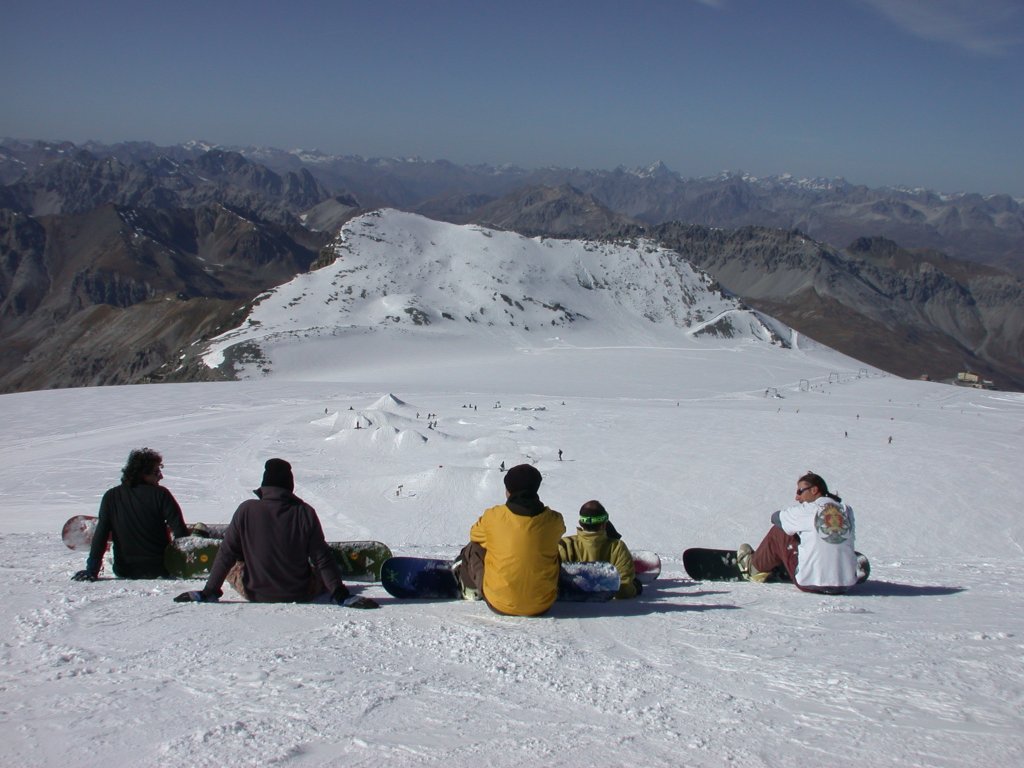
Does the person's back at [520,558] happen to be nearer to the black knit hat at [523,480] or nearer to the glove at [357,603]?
the black knit hat at [523,480]

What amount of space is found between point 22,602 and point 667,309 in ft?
283

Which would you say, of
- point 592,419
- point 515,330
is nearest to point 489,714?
point 592,419

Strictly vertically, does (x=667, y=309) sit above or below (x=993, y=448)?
above

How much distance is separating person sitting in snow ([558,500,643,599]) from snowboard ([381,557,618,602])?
1.16ft

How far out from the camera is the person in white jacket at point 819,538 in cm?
773

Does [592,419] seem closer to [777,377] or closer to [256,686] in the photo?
[256,686]

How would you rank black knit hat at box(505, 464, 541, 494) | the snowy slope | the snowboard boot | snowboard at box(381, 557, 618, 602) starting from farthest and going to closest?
1. the snowboard boot
2. snowboard at box(381, 557, 618, 602)
3. black knit hat at box(505, 464, 541, 494)
4. the snowy slope

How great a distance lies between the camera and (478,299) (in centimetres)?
8044

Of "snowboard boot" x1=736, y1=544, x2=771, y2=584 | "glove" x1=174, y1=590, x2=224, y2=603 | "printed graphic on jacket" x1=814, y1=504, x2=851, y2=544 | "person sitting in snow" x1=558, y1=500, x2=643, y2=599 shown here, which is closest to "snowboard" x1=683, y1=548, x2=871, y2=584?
"snowboard boot" x1=736, y1=544, x2=771, y2=584

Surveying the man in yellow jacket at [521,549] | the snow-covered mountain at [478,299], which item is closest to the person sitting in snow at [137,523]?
the man in yellow jacket at [521,549]

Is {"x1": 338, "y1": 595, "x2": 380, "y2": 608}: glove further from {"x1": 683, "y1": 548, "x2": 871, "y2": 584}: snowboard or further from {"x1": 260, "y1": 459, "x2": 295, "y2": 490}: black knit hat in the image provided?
{"x1": 683, "y1": 548, "x2": 871, "y2": 584}: snowboard

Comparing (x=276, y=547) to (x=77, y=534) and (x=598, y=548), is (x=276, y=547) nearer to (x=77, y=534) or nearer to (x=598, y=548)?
(x=598, y=548)

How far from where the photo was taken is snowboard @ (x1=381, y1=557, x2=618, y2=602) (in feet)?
23.7

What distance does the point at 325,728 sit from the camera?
13.8 feet
